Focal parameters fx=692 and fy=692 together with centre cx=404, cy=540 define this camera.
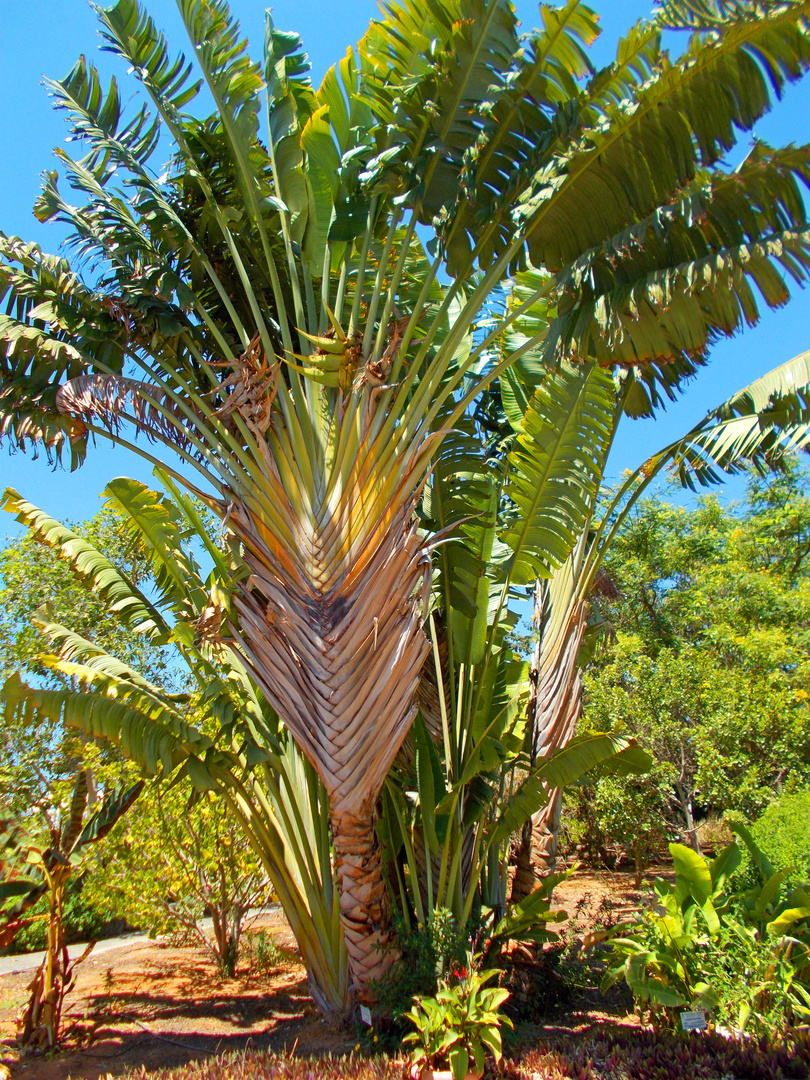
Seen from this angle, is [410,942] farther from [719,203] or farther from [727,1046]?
[719,203]

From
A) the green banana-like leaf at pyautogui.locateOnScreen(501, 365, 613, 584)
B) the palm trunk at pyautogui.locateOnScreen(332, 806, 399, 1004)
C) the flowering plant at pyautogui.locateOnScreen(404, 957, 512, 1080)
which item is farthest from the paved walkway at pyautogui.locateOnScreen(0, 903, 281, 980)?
the green banana-like leaf at pyautogui.locateOnScreen(501, 365, 613, 584)

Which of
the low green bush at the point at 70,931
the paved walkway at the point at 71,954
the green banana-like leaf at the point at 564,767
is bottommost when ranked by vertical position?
the paved walkway at the point at 71,954

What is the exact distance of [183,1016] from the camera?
7.31 m

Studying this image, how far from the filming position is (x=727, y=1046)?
14.4 ft

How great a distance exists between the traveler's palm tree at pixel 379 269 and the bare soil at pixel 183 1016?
1775 millimetres

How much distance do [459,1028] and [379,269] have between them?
544 cm

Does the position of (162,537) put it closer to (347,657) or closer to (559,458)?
(347,657)

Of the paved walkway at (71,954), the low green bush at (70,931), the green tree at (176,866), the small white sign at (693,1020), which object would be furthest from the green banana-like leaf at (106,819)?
the low green bush at (70,931)

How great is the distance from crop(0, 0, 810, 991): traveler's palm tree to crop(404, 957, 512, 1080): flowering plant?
738 millimetres

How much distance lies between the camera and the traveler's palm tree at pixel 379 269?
4094mm

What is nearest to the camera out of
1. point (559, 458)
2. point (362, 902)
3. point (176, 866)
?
point (362, 902)

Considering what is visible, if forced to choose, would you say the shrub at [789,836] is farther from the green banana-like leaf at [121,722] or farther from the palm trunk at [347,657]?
the green banana-like leaf at [121,722]

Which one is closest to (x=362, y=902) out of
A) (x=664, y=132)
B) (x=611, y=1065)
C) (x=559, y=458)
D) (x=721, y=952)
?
(x=611, y=1065)

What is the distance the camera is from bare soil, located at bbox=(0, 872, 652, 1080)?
591 cm
